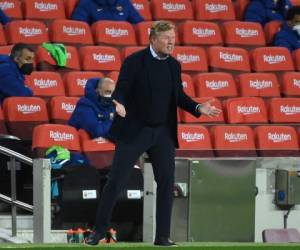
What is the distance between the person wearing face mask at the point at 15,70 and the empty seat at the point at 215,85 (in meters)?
1.96

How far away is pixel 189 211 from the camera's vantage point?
8484 mm

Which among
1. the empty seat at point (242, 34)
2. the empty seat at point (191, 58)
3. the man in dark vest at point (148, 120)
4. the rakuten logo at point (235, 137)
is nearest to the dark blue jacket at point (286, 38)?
the empty seat at point (242, 34)

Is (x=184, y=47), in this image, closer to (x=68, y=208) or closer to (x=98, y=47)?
(x=98, y=47)

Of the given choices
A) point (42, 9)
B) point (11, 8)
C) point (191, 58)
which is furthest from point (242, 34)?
point (11, 8)

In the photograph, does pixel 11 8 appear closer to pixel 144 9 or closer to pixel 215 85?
pixel 144 9

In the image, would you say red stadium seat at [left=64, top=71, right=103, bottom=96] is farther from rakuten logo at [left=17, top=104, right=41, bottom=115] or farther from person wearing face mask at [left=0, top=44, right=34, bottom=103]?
rakuten logo at [left=17, top=104, right=41, bottom=115]

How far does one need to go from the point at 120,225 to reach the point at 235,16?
15.1 ft

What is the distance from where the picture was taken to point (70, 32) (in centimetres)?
1131

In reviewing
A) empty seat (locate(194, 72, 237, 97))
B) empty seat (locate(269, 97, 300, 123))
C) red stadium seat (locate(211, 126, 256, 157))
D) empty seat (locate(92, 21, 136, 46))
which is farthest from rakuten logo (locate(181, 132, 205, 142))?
empty seat (locate(92, 21, 136, 46))

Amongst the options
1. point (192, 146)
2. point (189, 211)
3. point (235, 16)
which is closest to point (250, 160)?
point (189, 211)

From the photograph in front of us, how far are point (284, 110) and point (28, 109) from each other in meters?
2.95

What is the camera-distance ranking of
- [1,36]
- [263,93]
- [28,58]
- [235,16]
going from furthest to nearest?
[235,16] → [263,93] → [1,36] → [28,58]

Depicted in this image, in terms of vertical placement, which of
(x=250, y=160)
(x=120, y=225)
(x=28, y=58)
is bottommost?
(x=120, y=225)

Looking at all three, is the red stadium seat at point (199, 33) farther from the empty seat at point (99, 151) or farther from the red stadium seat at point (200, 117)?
the empty seat at point (99, 151)
